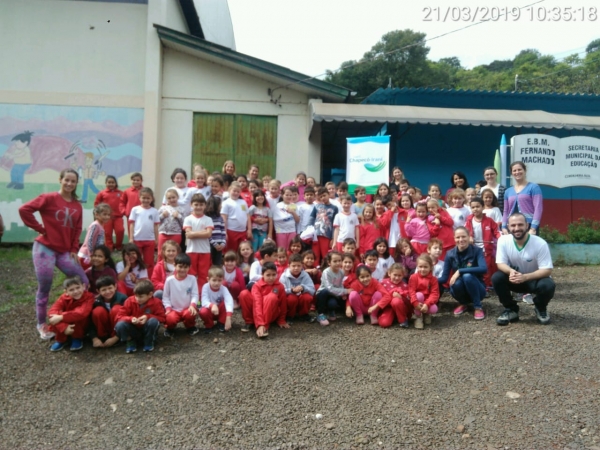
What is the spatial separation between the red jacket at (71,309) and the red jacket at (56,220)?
0.57 metres

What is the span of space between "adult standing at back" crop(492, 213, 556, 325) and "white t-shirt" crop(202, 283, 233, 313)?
2923mm

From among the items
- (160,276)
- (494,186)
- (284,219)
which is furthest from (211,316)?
(494,186)

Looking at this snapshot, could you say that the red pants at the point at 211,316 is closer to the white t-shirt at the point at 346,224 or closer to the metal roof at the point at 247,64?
the white t-shirt at the point at 346,224

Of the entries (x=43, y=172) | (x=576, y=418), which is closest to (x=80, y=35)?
(x=43, y=172)

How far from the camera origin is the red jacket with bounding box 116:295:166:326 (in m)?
5.00

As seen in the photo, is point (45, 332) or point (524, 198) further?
point (524, 198)

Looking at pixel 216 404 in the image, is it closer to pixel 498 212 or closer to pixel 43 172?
pixel 498 212

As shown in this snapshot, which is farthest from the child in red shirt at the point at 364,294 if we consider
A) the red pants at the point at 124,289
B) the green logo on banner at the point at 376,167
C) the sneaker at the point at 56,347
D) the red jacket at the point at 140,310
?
the green logo on banner at the point at 376,167

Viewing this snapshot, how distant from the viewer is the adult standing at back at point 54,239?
5113 millimetres

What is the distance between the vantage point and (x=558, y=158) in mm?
8734

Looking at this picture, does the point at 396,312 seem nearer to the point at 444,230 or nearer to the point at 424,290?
the point at 424,290

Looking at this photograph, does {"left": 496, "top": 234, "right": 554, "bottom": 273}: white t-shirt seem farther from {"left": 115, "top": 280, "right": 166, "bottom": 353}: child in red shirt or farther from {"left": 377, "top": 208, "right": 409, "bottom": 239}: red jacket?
{"left": 115, "top": 280, "right": 166, "bottom": 353}: child in red shirt

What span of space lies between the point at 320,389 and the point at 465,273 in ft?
8.29

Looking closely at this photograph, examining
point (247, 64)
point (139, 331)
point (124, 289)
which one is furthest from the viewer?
point (247, 64)
